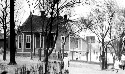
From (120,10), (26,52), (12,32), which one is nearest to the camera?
(12,32)

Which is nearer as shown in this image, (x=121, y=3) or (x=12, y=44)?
(x=12, y=44)

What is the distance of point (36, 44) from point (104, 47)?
18864 millimetres

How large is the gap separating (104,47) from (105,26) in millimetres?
2284

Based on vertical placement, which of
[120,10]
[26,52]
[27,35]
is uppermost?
[120,10]

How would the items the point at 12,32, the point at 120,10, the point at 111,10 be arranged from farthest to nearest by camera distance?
the point at 120,10 → the point at 111,10 → the point at 12,32

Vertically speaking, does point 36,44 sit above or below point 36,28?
below

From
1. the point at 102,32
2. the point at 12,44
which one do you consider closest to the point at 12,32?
the point at 12,44

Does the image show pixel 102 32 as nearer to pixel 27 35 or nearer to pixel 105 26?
pixel 105 26

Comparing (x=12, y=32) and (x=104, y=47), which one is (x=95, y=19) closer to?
(x=104, y=47)

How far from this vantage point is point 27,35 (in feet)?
130

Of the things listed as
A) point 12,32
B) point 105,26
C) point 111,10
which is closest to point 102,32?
point 105,26

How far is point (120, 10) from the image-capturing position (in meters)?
24.0

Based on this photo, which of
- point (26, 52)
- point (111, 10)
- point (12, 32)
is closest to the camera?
point (12, 32)

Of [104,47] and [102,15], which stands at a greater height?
[102,15]
